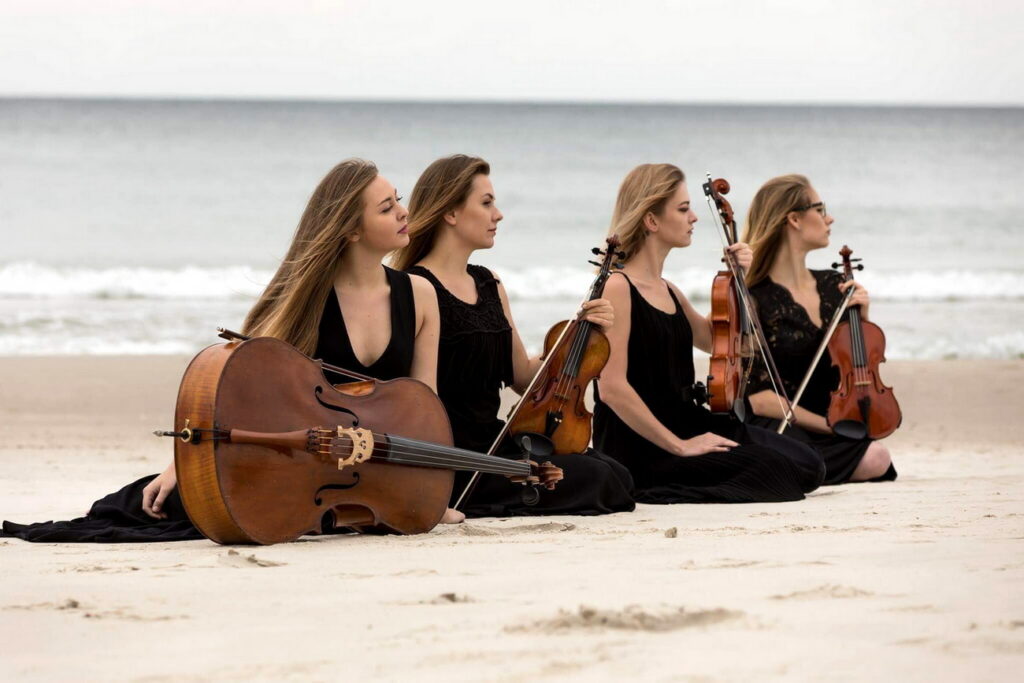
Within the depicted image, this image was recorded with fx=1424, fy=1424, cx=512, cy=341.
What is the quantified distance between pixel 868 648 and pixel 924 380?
811 centimetres

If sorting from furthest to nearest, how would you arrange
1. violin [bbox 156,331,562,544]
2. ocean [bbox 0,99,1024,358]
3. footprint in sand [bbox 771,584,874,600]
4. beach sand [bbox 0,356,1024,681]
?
1. ocean [bbox 0,99,1024,358]
2. violin [bbox 156,331,562,544]
3. footprint in sand [bbox 771,584,874,600]
4. beach sand [bbox 0,356,1024,681]

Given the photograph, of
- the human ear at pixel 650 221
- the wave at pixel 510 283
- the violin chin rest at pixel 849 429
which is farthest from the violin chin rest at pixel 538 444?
the wave at pixel 510 283

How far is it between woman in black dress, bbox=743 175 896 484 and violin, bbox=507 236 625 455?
5.03 ft

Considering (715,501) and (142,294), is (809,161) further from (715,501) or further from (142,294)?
(715,501)

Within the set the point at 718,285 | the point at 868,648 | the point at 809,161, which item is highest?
the point at 809,161

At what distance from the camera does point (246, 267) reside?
1909 cm

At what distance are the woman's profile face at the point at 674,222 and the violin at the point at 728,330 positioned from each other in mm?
108

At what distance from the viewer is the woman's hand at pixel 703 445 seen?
526cm

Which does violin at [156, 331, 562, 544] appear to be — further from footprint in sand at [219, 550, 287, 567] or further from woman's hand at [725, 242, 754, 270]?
woman's hand at [725, 242, 754, 270]

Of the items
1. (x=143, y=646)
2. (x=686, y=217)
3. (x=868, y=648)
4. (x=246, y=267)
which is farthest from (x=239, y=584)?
(x=246, y=267)

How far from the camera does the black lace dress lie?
19.6 ft

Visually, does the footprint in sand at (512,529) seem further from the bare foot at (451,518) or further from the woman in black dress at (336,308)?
the woman in black dress at (336,308)

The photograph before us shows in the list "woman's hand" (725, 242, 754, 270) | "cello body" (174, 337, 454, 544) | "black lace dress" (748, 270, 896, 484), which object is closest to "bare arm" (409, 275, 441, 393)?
"cello body" (174, 337, 454, 544)

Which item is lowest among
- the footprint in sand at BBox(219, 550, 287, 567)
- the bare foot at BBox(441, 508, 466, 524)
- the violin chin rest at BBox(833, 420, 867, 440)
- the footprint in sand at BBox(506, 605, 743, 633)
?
the footprint in sand at BBox(219, 550, 287, 567)
